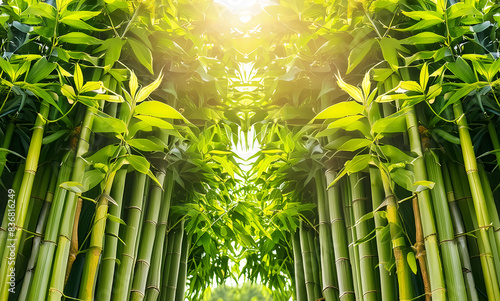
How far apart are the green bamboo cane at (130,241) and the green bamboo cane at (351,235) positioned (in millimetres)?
518

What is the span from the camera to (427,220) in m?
A: 0.90

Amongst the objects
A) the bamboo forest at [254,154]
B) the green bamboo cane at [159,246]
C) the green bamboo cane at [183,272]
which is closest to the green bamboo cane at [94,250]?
the bamboo forest at [254,154]

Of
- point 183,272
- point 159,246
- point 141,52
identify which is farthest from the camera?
point 183,272

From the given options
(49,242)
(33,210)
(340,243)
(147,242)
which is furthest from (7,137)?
(340,243)

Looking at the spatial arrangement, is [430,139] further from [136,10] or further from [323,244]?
[136,10]

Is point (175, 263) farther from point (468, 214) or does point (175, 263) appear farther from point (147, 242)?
point (468, 214)

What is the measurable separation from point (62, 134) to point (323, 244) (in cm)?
77

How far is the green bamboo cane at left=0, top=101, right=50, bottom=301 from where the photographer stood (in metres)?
0.86

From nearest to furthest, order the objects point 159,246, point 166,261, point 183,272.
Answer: point 159,246, point 166,261, point 183,272

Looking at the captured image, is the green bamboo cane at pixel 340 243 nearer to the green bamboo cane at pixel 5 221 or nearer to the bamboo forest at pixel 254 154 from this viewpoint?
the bamboo forest at pixel 254 154

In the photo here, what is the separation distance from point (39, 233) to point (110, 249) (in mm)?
149

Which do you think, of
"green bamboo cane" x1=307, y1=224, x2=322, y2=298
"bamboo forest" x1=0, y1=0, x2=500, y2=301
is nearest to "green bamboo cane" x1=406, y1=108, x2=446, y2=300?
"bamboo forest" x1=0, y1=0, x2=500, y2=301

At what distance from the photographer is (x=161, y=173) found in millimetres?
1250

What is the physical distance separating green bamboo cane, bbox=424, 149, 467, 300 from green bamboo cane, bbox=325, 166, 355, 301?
327 millimetres
